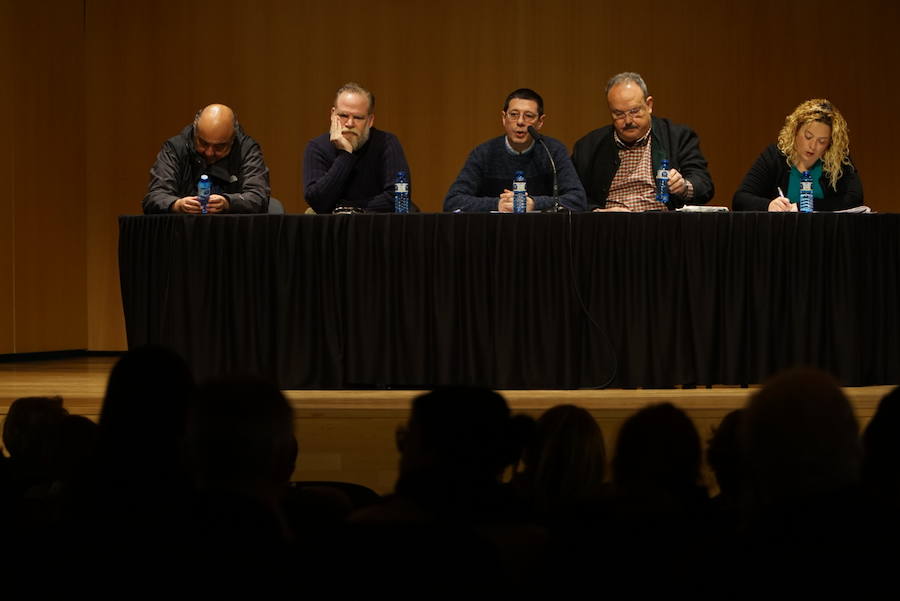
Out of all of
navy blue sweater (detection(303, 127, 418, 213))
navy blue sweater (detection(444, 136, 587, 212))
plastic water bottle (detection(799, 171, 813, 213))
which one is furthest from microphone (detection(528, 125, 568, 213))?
plastic water bottle (detection(799, 171, 813, 213))

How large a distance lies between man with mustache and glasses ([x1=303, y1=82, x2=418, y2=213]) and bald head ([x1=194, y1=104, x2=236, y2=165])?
0.44 m

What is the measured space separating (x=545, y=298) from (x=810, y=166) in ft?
5.57

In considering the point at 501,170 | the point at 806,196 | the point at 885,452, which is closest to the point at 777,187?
the point at 806,196

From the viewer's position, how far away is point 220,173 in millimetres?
5438

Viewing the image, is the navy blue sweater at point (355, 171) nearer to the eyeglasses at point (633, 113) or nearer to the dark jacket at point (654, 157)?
the dark jacket at point (654, 157)

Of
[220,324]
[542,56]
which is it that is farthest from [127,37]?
[220,324]

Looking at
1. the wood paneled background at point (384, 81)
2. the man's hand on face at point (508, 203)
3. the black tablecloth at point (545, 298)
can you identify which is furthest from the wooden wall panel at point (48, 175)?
the man's hand on face at point (508, 203)

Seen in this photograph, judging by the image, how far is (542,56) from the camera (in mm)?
7801

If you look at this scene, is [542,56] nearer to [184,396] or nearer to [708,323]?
[708,323]

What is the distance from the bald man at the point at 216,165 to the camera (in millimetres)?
5266

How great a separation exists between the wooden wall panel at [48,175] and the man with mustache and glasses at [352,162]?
2781 mm

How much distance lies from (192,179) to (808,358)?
296 centimetres

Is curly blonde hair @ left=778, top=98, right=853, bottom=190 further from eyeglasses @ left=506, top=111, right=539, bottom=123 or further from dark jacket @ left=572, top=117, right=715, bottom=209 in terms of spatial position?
eyeglasses @ left=506, top=111, right=539, bottom=123

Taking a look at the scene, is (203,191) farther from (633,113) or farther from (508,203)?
(633,113)
